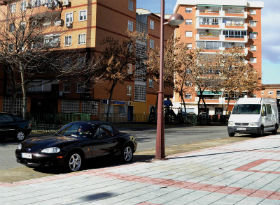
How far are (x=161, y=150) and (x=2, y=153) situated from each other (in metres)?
5.90

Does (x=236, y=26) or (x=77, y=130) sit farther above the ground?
(x=236, y=26)

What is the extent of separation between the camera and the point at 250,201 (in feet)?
17.5

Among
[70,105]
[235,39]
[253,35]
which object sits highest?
[253,35]

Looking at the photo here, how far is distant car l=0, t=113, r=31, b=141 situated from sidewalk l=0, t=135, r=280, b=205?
9396 millimetres

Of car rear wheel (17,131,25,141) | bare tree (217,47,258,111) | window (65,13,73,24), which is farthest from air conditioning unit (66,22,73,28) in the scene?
car rear wheel (17,131,25,141)

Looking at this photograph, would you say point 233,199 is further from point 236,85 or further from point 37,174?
point 236,85

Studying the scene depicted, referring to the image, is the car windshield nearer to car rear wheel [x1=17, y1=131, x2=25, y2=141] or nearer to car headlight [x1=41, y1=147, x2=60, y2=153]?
car headlight [x1=41, y1=147, x2=60, y2=153]

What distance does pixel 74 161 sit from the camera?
8.41 metres

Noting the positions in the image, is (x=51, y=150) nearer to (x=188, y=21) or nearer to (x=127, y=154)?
(x=127, y=154)

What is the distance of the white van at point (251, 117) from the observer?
1947 cm

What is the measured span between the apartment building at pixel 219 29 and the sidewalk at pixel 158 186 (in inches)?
2492

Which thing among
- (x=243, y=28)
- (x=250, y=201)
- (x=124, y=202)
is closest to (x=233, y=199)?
(x=250, y=201)

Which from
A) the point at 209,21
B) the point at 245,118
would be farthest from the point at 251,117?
the point at 209,21

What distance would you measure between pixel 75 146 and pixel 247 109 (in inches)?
569
